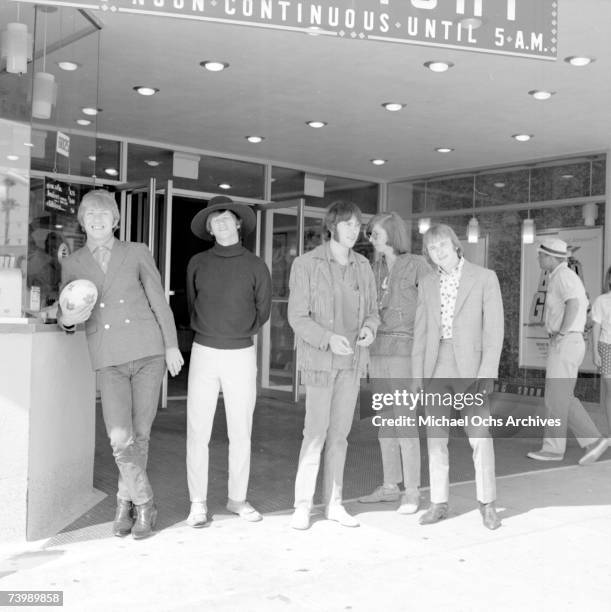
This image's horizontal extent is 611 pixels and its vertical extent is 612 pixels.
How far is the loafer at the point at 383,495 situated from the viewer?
14.9 feet

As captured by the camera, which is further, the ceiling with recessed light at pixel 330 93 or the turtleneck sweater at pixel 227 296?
the ceiling with recessed light at pixel 330 93

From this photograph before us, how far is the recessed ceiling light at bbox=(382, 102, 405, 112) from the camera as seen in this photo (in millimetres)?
6957

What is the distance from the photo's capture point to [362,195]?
428 inches

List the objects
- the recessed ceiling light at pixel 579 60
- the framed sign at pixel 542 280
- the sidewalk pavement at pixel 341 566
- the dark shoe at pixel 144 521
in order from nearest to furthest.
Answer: the sidewalk pavement at pixel 341 566 < the dark shoe at pixel 144 521 < the recessed ceiling light at pixel 579 60 < the framed sign at pixel 542 280

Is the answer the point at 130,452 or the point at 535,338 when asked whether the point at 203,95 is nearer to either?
the point at 130,452

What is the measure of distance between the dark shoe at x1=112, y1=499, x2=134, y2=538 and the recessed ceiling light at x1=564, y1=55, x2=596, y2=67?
4179 mm

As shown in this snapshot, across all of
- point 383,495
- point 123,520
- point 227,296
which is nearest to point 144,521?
point 123,520

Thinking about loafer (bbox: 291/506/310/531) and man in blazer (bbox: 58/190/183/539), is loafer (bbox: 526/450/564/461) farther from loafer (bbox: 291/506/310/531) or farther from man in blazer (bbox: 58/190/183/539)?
man in blazer (bbox: 58/190/183/539)

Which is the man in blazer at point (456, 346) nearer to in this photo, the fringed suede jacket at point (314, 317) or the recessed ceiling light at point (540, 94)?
the fringed suede jacket at point (314, 317)

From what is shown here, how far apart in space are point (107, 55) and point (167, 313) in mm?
2702

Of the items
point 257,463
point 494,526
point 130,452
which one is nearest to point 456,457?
point 257,463

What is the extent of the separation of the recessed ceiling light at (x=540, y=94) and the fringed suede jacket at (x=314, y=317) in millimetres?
3260

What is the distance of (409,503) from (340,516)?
449 mm

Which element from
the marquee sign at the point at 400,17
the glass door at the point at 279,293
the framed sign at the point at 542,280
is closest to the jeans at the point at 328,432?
the marquee sign at the point at 400,17
